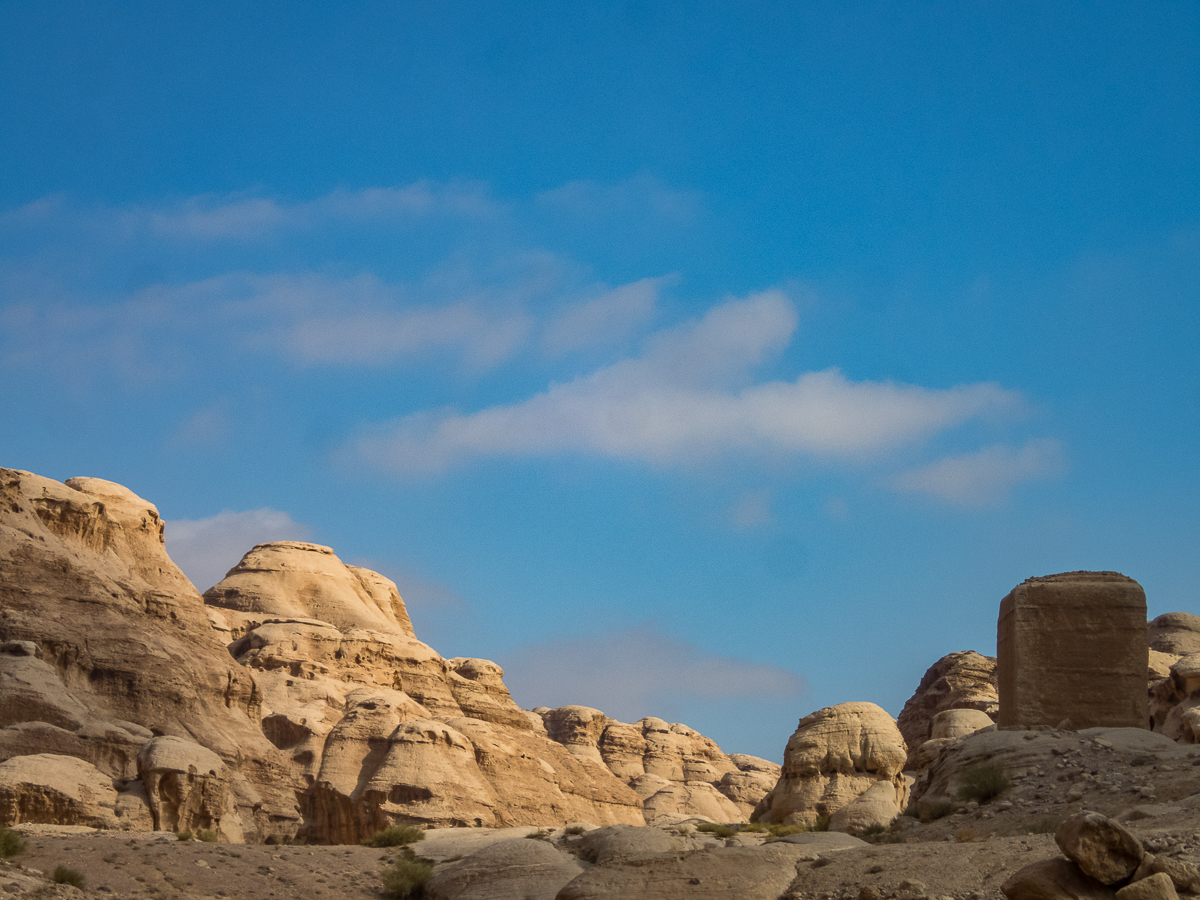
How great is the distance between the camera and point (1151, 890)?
10.6 m

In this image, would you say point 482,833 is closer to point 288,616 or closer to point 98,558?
point 98,558

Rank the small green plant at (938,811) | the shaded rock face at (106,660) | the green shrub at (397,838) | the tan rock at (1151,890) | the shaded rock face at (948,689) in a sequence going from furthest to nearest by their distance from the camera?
the shaded rock face at (948,689)
the shaded rock face at (106,660)
the green shrub at (397,838)
the small green plant at (938,811)
the tan rock at (1151,890)

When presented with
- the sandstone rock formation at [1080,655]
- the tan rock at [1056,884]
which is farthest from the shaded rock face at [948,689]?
the tan rock at [1056,884]

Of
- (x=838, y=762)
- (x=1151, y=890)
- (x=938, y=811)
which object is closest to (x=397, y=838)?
(x=838, y=762)

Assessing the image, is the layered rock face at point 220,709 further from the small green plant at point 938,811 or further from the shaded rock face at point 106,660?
the small green plant at point 938,811

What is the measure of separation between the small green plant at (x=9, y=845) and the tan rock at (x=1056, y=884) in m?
15.8

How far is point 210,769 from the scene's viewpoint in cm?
3559

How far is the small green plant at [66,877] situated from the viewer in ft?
62.4

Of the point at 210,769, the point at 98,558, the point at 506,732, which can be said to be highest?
the point at 98,558

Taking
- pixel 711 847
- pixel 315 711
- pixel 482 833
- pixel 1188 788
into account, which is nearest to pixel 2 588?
pixel 315 711

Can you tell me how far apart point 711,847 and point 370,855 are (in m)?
12.1

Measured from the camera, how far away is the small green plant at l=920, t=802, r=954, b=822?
18719mm

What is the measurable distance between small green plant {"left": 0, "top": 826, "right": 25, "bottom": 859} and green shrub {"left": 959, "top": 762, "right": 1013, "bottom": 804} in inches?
591

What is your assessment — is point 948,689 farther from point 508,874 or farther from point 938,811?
point 508,874
